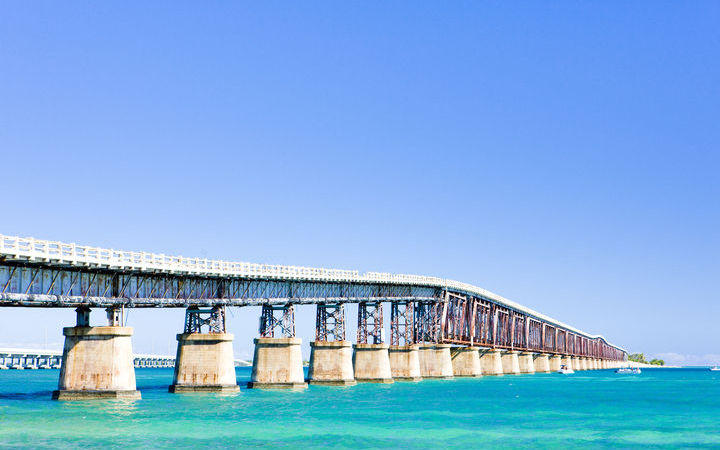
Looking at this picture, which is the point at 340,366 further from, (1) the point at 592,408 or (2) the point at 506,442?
(2) the point at 506,442

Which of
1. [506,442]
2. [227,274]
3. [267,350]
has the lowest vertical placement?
[506,442]

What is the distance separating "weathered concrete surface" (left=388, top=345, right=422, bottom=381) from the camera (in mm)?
128500

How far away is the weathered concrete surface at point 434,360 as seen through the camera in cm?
14050

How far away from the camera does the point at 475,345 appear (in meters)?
166

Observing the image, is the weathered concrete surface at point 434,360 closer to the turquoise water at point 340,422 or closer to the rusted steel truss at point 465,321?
the rusted steel truss at point 465,321

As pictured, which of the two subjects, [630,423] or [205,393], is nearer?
[630,423]

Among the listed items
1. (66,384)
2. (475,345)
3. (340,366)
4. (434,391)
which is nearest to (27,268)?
(66,384)

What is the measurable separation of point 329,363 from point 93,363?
44750 millimetres

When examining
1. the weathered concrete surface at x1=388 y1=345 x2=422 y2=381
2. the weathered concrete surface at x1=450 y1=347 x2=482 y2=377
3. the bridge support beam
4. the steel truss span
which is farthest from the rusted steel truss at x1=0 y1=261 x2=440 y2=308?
the bridge support beam

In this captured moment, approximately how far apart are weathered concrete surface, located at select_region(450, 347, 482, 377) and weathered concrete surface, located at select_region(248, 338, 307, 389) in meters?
67.6

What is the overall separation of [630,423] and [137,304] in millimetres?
40374

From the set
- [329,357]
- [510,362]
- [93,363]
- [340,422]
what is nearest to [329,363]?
[329,357]

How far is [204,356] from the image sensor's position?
82.6m

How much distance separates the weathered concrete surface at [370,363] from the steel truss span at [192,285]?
6486mm
